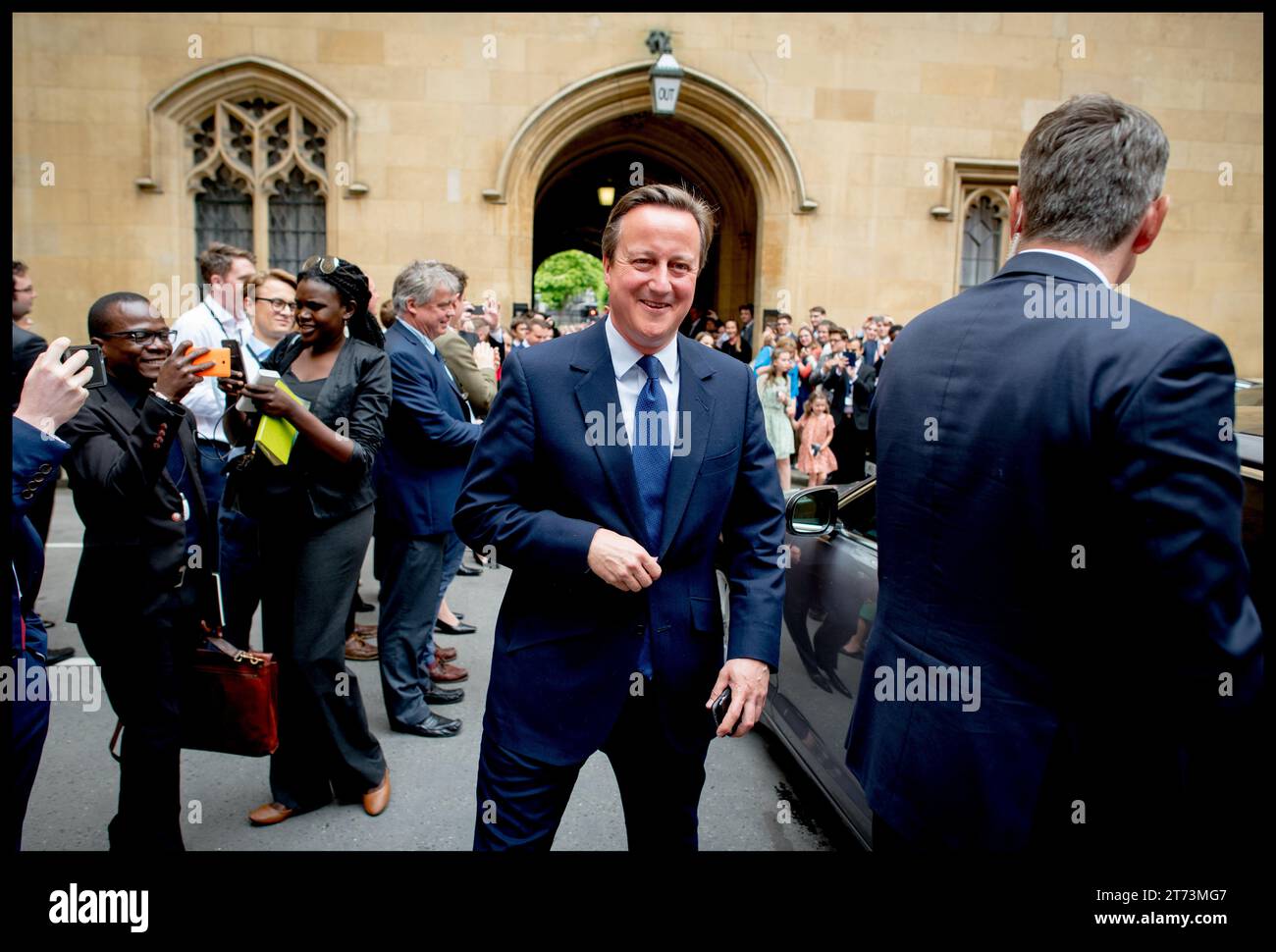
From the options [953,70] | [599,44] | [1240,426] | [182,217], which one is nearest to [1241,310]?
[953,70]

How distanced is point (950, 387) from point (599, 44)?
36.7ft

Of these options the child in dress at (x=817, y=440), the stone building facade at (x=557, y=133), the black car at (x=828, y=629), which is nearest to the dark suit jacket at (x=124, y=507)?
the black car at (x=828, y=629)

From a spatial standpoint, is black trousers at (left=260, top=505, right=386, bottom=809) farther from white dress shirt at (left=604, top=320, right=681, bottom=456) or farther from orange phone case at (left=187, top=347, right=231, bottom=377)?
white dress shirt at (left=604, top=320, right=681, bottom=456)

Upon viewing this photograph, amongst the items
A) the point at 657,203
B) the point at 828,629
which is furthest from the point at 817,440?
the point at 657,203

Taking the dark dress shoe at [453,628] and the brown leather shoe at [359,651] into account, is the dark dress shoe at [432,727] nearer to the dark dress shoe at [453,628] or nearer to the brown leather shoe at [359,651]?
the brown leather shoe at [359,651]

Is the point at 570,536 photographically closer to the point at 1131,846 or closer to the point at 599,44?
the point at 1131,846

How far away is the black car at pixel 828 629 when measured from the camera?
3.15 metres

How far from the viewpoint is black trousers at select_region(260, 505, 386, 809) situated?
3.39 metres

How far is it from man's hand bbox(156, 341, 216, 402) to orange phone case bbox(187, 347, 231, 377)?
0.04m

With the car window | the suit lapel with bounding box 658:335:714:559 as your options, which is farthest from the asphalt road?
the suit lapel with bounding box 658:335:714:559

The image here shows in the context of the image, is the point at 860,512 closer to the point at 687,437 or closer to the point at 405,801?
the point at 687,437

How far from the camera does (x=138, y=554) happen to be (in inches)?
112

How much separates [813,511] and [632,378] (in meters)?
1.34

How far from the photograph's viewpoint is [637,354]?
226 cm
